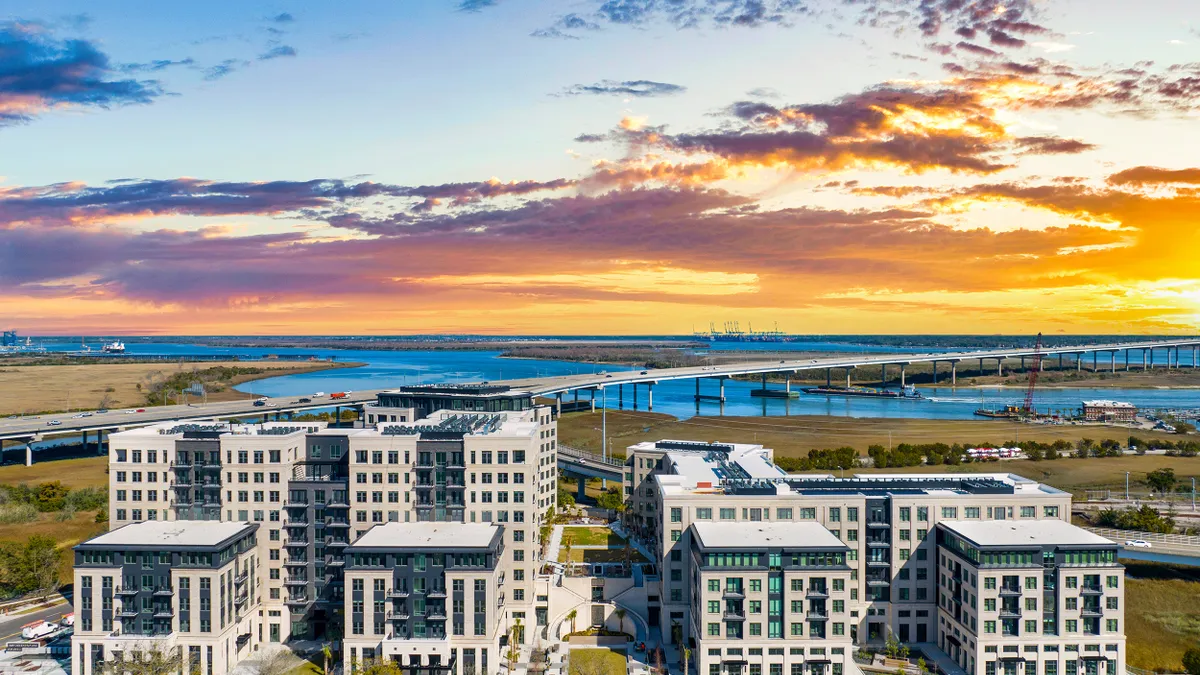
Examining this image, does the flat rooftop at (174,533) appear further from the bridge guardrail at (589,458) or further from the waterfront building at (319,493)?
the bridge guardrail at (589,458)

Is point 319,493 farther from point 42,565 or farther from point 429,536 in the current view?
point 42,565

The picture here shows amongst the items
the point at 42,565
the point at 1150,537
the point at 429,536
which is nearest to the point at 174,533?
the point at 429,536

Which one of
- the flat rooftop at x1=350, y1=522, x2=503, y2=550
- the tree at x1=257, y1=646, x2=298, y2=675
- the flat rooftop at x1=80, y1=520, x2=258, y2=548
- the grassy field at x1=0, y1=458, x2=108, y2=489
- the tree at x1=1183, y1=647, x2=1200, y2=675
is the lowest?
the tree at x1=257, y1=646, x2=298, y2=675

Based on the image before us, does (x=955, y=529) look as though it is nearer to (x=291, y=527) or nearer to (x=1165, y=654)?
(x=1165, y=654)

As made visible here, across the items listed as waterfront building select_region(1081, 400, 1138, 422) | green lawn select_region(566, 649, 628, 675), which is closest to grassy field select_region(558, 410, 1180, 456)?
waterfront building select_region(1081, 400, 1138, 422)

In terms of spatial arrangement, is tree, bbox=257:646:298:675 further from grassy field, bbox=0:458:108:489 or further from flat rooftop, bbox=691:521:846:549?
grassy field, bbox=0:458:108:489

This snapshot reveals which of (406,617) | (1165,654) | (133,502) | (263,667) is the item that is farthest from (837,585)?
(133,502)

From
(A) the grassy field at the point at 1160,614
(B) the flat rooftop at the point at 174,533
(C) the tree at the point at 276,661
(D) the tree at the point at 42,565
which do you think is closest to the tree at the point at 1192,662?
(A) the grassy field at the point at 1160,614
